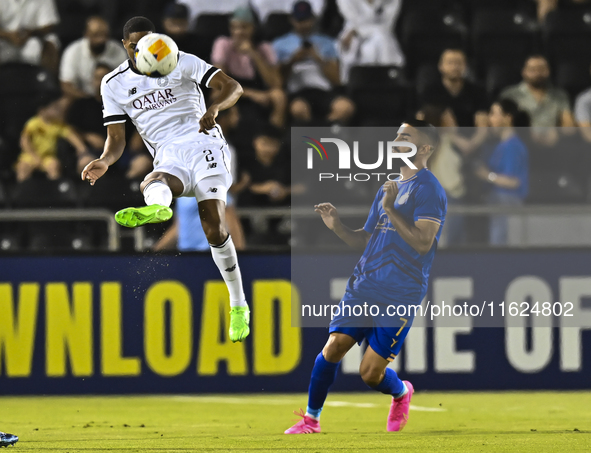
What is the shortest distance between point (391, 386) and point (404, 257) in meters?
1.08

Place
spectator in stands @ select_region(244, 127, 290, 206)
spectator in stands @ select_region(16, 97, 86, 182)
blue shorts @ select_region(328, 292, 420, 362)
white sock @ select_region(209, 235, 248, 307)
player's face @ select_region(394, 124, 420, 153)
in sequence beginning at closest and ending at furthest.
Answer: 1. white sock @ select_region(209, 235, 248, 307)
2. blue shorts @ select_region(328, 292, 420, 362)
3. player's face @ select_region(394, 124, 420, 153)
4. spectator in stands @ select_region(244, 127, 290, 206)
5. spectator in stands @ select_region(16, 97, 86, 182)

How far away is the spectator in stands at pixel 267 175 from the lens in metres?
11.2

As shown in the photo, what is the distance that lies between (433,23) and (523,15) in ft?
4.07

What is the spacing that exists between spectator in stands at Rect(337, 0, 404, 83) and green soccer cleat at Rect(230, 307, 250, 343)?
5320mm

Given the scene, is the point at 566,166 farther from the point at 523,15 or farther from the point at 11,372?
the point at 11,372

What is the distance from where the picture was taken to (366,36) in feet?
41.4

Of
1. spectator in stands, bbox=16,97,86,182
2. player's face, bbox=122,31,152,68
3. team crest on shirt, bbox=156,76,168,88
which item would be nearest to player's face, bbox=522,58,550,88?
spectator in stands, bbox=16,97,86,182

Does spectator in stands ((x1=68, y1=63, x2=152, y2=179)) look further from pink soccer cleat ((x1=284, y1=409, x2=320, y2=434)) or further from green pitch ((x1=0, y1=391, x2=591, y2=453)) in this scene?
pink soccer cleat ((x1=284, y1=409, x2=320, y2=434))

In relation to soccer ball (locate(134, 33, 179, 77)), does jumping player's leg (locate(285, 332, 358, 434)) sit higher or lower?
lower

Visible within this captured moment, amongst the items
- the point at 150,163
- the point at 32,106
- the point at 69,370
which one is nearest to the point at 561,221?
the point at 150,163

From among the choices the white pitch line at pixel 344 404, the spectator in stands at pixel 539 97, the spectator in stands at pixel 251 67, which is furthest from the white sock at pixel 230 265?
the spectator in stands at pixel 539 97

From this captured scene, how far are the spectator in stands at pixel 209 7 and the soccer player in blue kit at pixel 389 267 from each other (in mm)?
5415

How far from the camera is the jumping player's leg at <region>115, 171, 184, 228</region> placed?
671cm

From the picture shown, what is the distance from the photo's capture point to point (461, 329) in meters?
11.1
